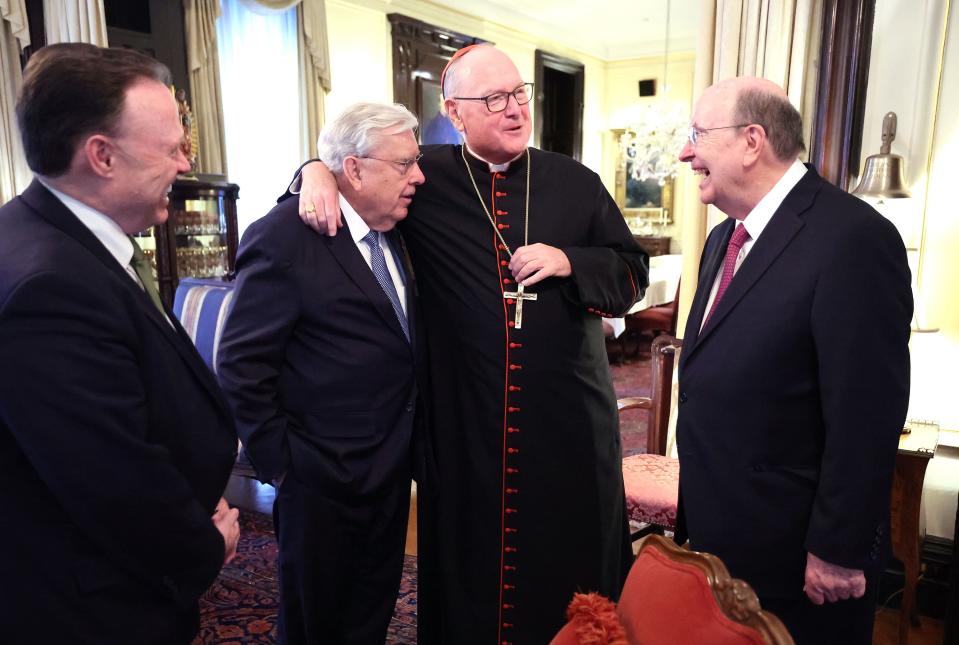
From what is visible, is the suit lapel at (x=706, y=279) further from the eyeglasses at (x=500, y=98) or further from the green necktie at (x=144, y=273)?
the green necktie at (x=144, y=273)

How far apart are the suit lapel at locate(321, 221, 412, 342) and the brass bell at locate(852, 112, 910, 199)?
198 cm

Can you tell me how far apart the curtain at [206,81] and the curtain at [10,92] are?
127cm

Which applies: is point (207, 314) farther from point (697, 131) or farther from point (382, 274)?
point (697, 131)

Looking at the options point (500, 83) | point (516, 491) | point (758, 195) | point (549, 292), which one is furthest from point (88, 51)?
point (516, 491)

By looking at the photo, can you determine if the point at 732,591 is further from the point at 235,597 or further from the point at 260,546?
the point at 260,546

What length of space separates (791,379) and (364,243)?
1.02 m

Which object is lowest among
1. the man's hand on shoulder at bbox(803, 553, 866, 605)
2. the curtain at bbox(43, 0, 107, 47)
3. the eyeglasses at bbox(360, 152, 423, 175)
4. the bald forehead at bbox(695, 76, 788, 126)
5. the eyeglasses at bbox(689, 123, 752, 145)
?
the man's hand on shoulder at bbox(803, 553, 866, 605)

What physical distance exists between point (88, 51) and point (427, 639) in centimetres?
169

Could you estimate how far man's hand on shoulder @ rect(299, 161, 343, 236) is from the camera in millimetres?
1617

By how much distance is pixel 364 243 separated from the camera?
1.74 m

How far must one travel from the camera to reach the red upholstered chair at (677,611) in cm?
96

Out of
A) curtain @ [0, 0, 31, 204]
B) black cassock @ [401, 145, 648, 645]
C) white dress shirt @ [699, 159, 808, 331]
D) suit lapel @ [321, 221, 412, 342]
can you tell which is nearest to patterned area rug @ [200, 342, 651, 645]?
black cassock @ [401, 145, 648, 645]

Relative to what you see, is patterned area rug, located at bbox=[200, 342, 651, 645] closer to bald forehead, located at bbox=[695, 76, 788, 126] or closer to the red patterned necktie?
the red patterned necktie

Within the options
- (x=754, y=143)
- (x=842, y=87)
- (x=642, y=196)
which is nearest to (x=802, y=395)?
(x=754, y=143)
